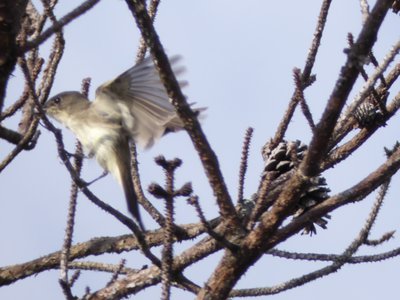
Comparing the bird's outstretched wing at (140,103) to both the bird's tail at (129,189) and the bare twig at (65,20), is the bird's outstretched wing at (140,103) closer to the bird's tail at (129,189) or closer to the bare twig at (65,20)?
the bird's tail at (129,189)

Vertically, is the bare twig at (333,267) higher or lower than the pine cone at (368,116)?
lower

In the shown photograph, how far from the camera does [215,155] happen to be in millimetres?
2531

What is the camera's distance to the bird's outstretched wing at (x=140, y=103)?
13.4ft

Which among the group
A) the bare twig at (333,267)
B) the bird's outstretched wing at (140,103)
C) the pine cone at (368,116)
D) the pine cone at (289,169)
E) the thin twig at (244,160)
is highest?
the bird's outstretched wing at (140,103)

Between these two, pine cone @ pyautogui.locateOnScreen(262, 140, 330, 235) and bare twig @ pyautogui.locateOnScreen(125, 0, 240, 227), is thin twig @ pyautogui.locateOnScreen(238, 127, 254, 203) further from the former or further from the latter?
pine cone @ pyautogui.locateOnScreen(262, 140, 330, 235)

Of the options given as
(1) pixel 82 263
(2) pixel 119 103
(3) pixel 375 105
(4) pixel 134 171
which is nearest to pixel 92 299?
(1) pixel 82 263

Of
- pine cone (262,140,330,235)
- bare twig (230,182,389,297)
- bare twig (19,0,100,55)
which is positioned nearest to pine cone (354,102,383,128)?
pine cone (262,140,330,235)

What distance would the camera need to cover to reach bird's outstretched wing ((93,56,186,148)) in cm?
410

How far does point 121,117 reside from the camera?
14.3 ft

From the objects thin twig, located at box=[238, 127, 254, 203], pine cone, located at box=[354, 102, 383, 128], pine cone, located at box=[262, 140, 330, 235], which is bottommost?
thin twig, located at box=[238, 127, 254, 203]

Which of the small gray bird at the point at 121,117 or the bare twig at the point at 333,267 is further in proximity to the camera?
the small gray bird at the point at 121,117

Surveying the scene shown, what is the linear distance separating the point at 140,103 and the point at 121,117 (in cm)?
15

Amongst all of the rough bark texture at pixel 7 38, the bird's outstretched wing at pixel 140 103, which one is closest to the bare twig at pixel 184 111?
the rough bark texture at pixel 7 38

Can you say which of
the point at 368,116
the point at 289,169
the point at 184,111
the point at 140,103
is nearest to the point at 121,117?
the point at 140,103
